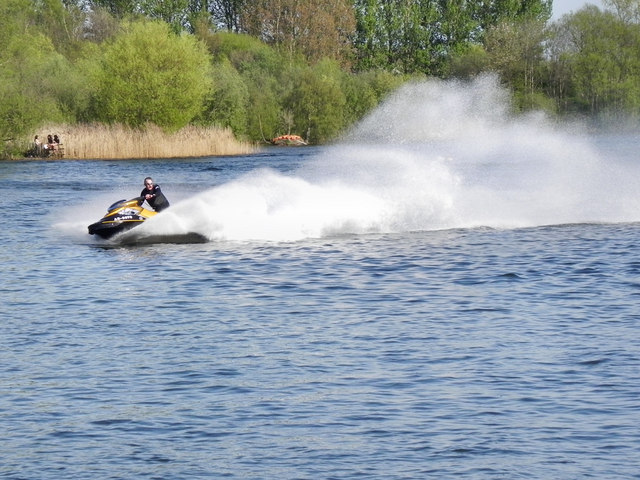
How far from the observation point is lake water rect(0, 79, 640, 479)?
416 inches

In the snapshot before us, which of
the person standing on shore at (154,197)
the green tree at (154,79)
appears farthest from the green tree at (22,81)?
the person standing on shore at (154,197)

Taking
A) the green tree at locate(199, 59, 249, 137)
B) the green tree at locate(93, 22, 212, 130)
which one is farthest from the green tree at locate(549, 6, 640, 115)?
the green tree at locate(93, 22, 212, 130)

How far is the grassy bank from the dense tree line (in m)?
1.98

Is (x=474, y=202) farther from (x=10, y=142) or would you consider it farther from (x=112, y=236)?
(x=10, y=142)

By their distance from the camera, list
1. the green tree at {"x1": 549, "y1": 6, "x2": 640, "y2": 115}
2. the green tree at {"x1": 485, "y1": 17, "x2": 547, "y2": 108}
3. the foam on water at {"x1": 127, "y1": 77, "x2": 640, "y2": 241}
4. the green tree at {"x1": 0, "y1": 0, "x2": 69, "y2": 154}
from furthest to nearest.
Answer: the green tree at {"x1": 485, "y1": 17, "x2": 547, "y2": 108}
the green tree at {"x1": 549, "y1": 6, "x2": 640, "y2": 115}
the green tree at {"x1": 0, "y1": 0, "x2": 69, "y2": 154}
the foam on water at {"x1": 127, "y1": 77, "x2": 640, "y2": 241}

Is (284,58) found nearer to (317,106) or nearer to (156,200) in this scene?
(317,106)

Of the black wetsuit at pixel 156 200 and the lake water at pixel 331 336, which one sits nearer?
the lake water at pixel 331 336

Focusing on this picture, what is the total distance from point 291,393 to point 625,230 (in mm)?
16365

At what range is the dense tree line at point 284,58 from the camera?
2726 inches

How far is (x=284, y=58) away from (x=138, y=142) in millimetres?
41346

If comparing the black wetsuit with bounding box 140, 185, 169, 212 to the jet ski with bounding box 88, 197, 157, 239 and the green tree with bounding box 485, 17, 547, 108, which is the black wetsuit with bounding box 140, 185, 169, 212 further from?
the green tree with bounding box 485, 17, 547, 108

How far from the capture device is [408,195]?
29.2 metres

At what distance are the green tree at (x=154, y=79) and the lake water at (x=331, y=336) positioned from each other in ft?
120

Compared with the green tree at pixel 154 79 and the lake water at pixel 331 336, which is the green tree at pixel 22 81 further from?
the lake water at pixel 331 336
